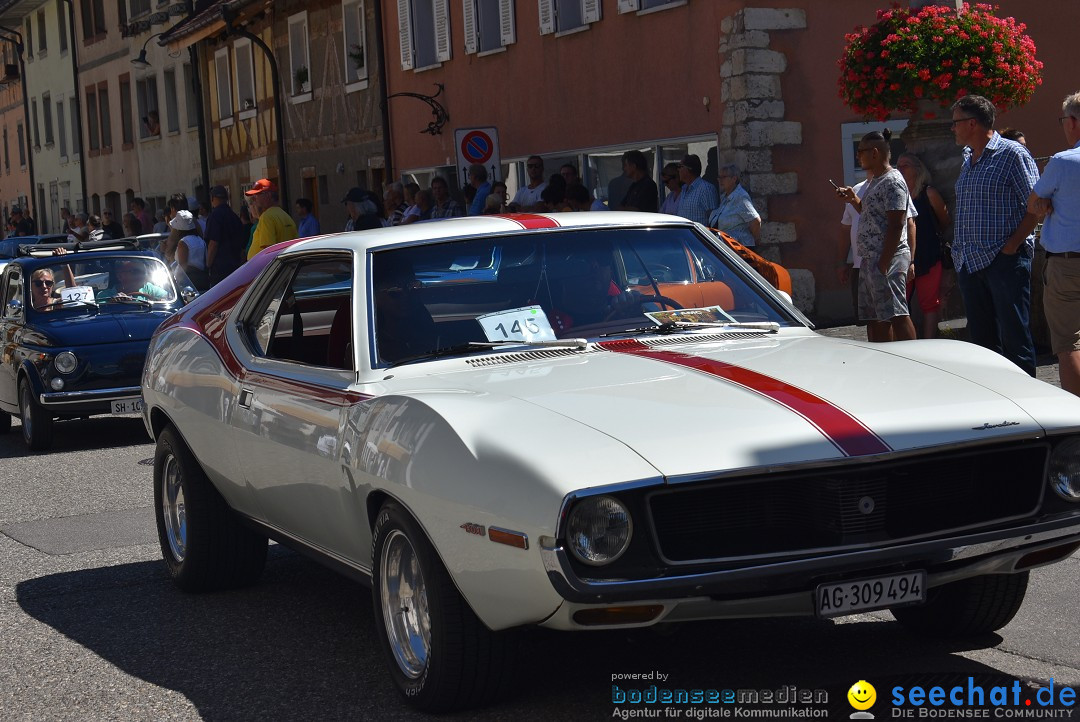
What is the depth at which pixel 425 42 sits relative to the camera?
92.2 ft

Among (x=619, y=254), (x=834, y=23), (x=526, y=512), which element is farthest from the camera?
(x=834, y=23)

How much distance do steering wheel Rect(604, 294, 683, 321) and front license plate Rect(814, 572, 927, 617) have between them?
5.62 ft

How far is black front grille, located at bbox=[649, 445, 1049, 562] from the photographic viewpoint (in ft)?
14.1

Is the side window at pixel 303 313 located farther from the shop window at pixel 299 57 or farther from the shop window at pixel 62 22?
the shop window at pixel 62 22

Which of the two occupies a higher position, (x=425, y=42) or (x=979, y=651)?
(x=425, y=42)

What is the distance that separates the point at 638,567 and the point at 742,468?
1.23ft

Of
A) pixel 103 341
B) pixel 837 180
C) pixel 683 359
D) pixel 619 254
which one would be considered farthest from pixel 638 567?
Answer: pixel 837 180

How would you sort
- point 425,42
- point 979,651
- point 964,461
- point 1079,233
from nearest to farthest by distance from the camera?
point 964,461, point 979,651, point 1079,233, point 425,42

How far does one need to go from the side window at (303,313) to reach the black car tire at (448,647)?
4.44 feet

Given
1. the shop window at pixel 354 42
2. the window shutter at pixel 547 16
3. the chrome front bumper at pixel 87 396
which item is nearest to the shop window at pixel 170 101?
the shop window at pixel 354 42

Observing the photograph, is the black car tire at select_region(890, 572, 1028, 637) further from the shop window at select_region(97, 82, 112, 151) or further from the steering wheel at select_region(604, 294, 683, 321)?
the shop window at select_region(97, 82, 112, 151)

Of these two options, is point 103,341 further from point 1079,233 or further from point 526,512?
point 526,512

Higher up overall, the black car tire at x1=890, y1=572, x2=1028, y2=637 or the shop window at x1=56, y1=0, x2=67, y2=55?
the shop window at x1=56, y1=0, x2=67, y2=55

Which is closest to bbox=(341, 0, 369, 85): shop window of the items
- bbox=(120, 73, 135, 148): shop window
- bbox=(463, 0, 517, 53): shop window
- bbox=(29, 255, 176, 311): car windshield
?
bbox=(463, 0, 517, 53): shop window
